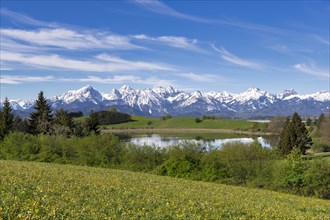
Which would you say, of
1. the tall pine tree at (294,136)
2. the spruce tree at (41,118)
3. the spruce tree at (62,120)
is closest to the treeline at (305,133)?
the tall pine tree at (294,136)

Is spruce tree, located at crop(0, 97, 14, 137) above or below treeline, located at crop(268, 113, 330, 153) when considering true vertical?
above

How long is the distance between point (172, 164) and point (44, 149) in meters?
26.0

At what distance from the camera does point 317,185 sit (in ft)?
128

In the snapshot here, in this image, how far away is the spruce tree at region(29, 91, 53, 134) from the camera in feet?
332

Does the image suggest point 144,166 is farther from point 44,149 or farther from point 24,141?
point 24,141

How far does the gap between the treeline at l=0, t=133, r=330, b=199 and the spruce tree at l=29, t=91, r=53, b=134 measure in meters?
38.3

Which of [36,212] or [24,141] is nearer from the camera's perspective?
[36,212]

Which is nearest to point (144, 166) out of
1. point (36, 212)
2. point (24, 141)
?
point (24, 141)

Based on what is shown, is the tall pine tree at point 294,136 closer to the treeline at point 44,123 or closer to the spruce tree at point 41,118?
the treeline at point 44,123

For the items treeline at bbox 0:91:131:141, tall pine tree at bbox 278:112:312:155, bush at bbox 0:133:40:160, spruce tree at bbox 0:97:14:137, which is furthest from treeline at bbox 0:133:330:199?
tall pine tree at bbox 278:112:312:155

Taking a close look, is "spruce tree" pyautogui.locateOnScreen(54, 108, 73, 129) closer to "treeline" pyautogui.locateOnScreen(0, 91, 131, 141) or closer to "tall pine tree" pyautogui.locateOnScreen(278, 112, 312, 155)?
"treeline" pyautogui.locateOnScreen(0, 91, 131, 141)

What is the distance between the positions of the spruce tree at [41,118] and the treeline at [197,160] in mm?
38331

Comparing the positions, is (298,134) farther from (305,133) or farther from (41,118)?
(41,118)

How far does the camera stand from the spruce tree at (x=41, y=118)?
10122 cm
